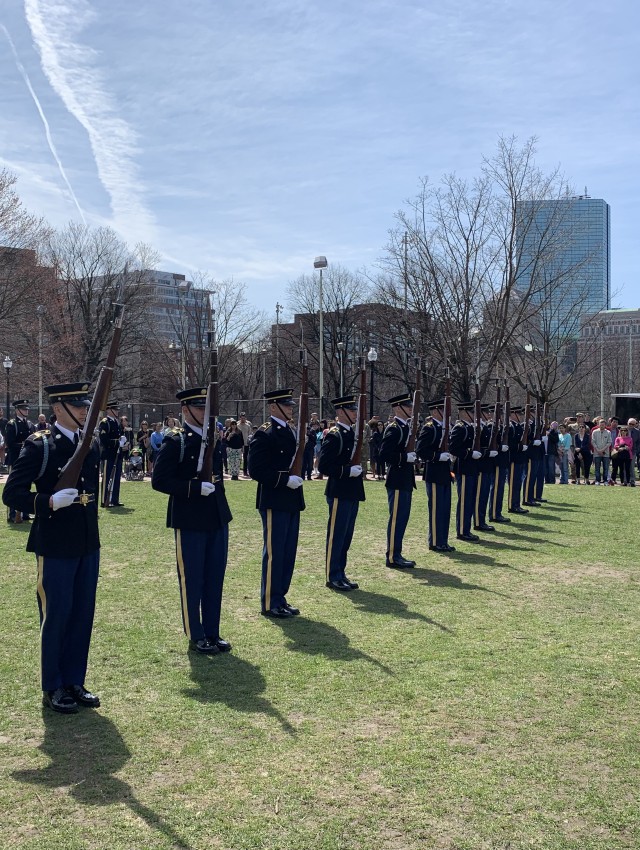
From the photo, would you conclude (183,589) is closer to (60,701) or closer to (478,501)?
(60,701)

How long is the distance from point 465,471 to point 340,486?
4.24 metres

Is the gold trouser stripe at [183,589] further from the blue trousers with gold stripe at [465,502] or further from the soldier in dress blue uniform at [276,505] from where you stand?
the blue trousers with gold stripe at [465,502]

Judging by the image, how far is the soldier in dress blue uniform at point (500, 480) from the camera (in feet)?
50.6

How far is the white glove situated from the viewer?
519 centimetres

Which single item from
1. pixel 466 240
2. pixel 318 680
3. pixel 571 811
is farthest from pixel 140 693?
pixel 466 240

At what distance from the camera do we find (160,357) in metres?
53.7

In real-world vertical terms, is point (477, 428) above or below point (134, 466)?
above

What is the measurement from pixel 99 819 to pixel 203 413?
348 cm

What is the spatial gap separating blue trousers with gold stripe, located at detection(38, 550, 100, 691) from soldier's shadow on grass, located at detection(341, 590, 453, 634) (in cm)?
327

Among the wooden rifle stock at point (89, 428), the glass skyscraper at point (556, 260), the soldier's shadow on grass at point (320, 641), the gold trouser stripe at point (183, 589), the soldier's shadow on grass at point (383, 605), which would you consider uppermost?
the glass skyscraper at point (556, 260)

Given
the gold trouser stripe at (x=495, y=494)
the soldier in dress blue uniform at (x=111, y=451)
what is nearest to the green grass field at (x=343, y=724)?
the gold trouser stripe at (x=495, y=494)

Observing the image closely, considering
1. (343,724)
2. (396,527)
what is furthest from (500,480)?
(343,724)

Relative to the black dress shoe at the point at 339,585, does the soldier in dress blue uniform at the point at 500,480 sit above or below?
above

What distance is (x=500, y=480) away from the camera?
614 inches
